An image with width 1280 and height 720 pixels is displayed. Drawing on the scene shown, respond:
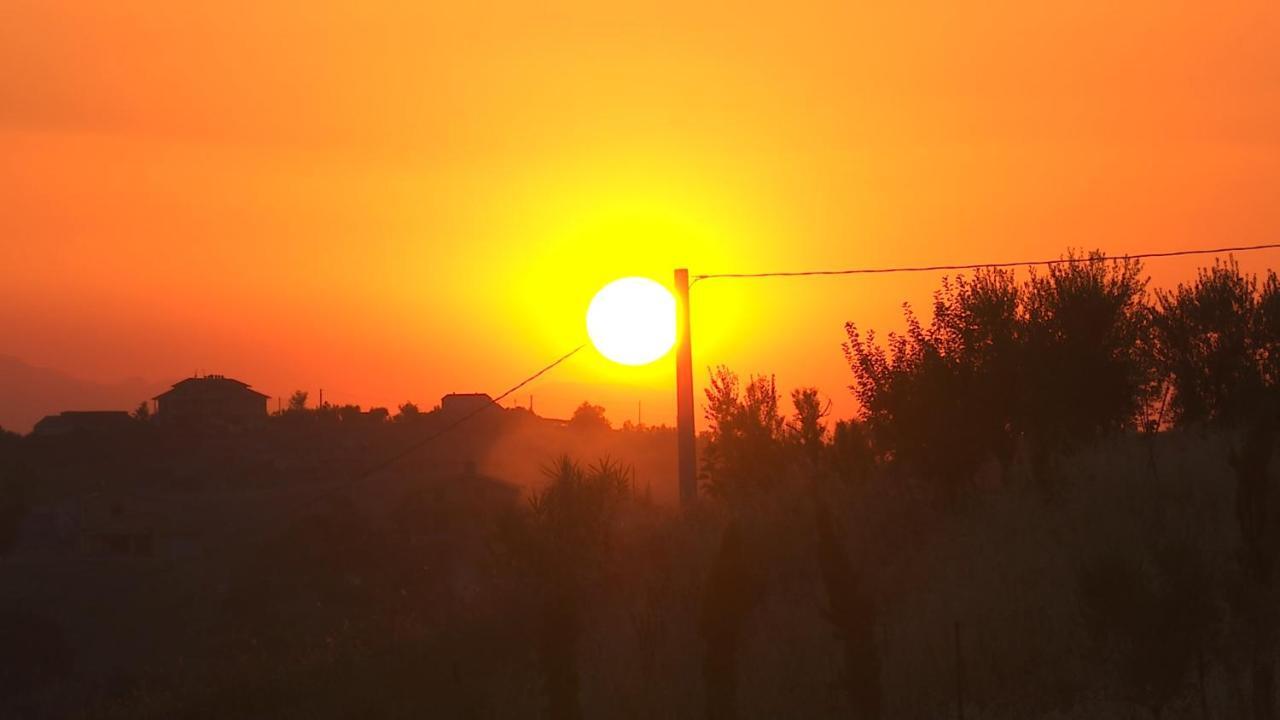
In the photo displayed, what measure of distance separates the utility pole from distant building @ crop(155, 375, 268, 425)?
76618 millimetres

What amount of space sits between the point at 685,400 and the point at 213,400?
8233 cm

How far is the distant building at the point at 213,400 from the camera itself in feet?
337

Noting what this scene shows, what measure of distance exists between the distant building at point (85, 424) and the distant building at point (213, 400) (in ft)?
13.9

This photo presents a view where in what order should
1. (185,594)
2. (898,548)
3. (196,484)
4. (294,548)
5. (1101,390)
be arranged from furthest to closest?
(196,484) → (294,548) → (185,594) → (1101,390) → (898,548)

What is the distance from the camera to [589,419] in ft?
360

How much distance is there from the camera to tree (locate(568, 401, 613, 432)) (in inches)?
4242

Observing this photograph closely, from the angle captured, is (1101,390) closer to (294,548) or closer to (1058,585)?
(1058,585)

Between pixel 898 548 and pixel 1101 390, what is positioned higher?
pixel 1101 390

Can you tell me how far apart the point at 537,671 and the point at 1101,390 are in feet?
37.2

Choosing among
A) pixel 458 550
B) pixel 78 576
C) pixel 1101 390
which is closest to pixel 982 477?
pixel 1101 390

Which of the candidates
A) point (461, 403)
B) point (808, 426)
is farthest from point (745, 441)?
point (461, 403)

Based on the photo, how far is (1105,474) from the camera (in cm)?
2267

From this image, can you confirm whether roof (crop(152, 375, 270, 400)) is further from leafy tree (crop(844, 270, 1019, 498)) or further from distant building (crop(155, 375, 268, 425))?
leafy tree (crop(844, 270, 1019, 498))

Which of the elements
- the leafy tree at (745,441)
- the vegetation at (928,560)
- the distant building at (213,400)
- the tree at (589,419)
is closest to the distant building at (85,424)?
the distant building at (213,400)
